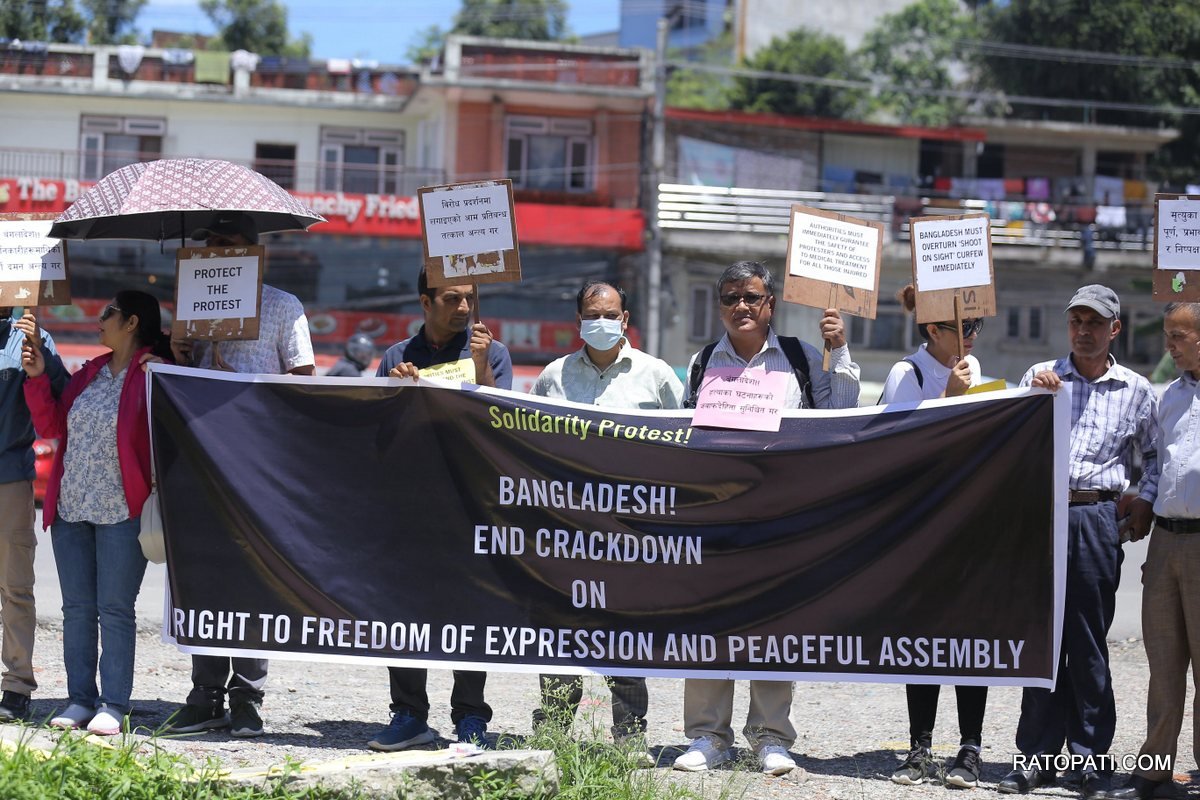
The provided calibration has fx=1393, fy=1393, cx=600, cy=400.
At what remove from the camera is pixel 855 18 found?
49156 millimetres

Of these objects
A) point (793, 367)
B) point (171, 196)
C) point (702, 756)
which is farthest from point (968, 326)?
point (171, 196)

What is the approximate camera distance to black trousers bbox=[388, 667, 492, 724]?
5699 mm

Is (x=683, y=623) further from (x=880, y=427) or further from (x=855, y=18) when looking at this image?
(x=855, y=18)

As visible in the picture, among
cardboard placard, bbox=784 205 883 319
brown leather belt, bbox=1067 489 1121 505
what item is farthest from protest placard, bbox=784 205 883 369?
brown leather belt, bbox=1067 489 1121 505

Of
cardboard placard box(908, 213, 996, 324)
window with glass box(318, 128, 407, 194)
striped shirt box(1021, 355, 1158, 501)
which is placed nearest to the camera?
striped shirt box(1021, 355, 1158, 501)

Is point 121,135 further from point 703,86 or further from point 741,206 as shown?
point 703,86

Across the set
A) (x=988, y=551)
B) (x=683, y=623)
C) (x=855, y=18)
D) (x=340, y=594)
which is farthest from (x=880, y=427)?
(x=855, y=18)

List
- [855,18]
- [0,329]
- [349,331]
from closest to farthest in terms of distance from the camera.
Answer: [0,329] → [349,331] → [855,18]

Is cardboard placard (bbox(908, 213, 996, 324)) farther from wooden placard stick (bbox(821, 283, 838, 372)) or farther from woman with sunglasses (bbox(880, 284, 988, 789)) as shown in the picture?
wooden placard stick (bbox(821, 283, 838, 372))

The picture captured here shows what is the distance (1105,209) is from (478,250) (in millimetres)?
28910

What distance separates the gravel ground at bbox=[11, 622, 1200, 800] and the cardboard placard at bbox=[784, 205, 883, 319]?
189 cm

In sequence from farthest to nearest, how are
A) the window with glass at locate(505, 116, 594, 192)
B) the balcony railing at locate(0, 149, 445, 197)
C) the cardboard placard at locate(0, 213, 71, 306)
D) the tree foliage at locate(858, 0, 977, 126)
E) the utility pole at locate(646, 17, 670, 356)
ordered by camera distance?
the tree foliage at locate(858, 0, 977, 126), the window with glass at locate(505, 116, 594, 192), the balcony railing at locate(0, 149, 445, 197), the utility pole at locate(646, 17, 670, 356), the cardboard placard at locate(0, 213, 71, 306)

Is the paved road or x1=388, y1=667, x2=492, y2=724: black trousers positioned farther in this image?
the paved road

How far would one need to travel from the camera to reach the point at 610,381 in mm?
5902
